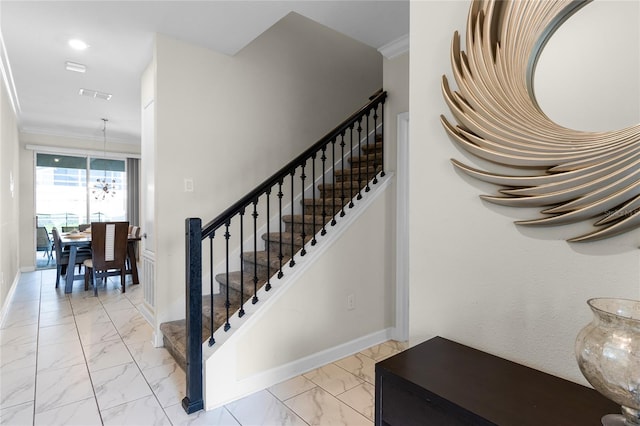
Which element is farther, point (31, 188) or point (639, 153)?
point (31, 188)

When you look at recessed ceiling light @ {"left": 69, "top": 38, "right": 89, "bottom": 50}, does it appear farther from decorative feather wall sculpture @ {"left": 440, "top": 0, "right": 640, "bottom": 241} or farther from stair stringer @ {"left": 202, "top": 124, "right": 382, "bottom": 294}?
decorative feather wall sculpture @ {"left": 440, "top": 0, "right": 640, "bottom": 241}

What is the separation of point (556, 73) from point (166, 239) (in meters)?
2.86

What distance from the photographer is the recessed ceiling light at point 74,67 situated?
11.5 feet

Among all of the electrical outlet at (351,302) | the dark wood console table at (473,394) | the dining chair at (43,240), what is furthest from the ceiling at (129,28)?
the dining chair at (43,240)

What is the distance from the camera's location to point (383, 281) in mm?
2957

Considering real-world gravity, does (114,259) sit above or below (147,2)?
below

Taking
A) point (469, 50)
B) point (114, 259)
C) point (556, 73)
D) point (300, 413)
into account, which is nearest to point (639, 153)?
point (556, 73)

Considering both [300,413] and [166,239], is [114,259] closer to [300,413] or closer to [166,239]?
[166,239]

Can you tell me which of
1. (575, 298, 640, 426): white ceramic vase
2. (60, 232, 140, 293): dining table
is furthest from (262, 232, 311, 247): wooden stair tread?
(60, 232, 140, 293): dining table

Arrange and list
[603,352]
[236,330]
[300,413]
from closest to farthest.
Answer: [603,352], [300,413], [236,330]

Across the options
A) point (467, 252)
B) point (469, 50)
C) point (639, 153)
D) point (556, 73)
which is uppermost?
point (469, 50)

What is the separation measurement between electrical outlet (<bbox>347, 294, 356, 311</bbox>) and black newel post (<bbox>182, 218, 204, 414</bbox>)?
3.92ft

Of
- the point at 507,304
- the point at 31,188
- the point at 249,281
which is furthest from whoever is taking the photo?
the point at 31,188

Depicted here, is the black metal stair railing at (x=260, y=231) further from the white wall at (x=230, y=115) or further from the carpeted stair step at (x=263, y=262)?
the white wall at (x=230, y=115)
